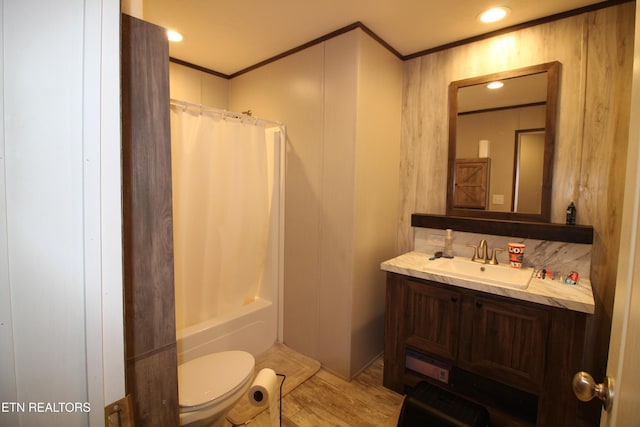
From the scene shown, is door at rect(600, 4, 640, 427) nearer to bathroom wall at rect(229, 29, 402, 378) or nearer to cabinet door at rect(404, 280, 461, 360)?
cabinet door at rect(404, 280, 461, 360)

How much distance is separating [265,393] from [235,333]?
0.99 m

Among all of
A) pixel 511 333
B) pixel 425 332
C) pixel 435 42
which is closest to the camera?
pixel 511 333

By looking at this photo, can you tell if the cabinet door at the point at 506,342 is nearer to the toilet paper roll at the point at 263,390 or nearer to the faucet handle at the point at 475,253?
the faucet handle at the point at 475,253

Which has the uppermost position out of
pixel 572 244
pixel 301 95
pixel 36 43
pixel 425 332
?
pixel 301 95

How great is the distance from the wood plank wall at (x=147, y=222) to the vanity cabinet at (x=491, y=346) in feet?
4.93

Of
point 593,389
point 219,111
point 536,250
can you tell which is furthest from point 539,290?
point 219,111

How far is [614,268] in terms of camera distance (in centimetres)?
164

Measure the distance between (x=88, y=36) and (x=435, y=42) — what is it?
92.5 inches

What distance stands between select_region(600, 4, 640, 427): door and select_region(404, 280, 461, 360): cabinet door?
1.14m

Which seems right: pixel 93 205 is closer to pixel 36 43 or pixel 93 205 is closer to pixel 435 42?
pixel 36 43

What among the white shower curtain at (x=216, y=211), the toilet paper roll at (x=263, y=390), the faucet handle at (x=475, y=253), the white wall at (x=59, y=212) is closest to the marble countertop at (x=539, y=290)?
the faucet handle at (x=475, y=253)

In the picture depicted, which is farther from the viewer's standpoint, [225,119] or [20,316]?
[225,119]

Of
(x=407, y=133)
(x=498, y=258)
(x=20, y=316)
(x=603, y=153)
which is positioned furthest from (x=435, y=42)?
(x=20, y=316)

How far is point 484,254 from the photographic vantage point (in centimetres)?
203
